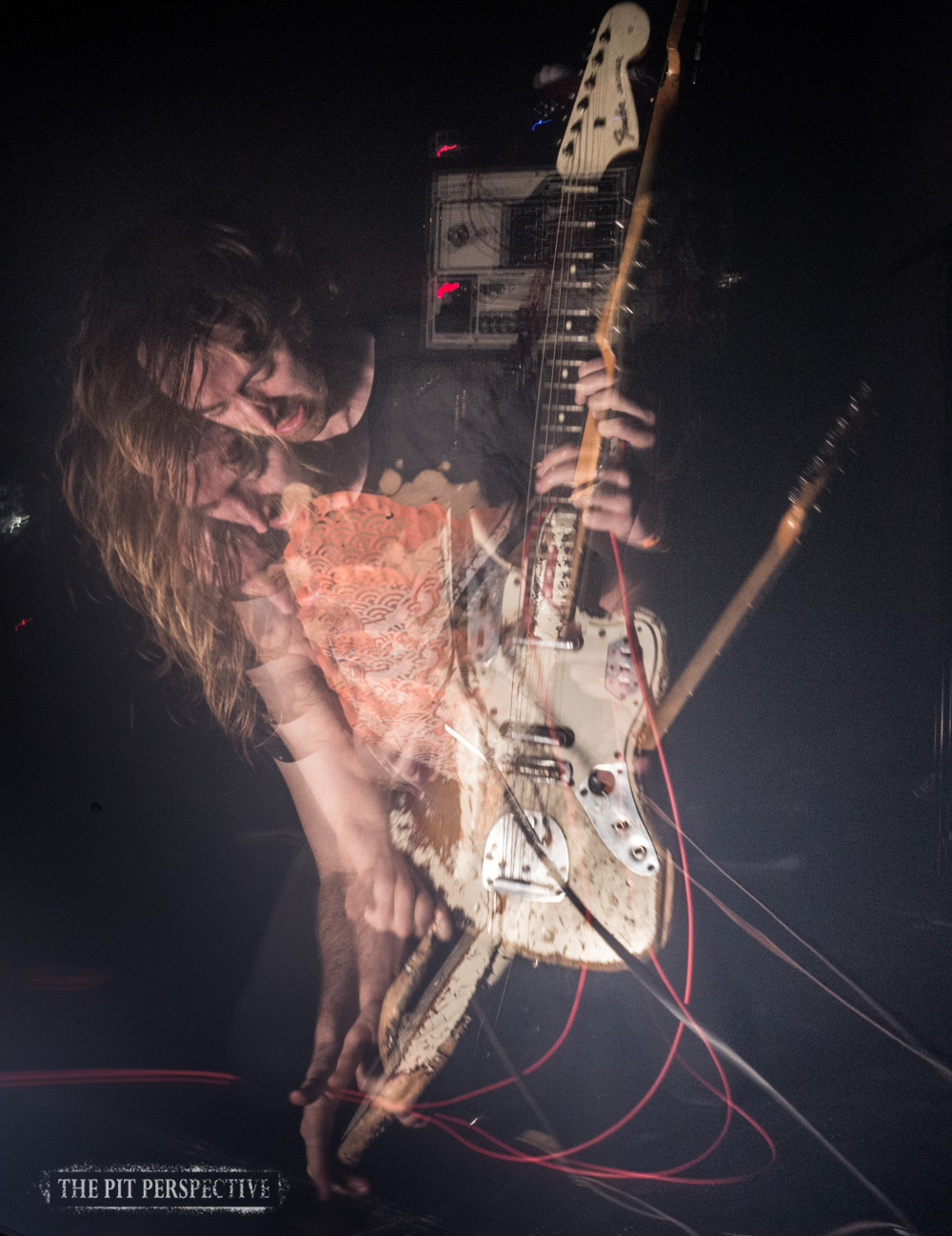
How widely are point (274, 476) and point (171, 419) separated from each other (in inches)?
7.4

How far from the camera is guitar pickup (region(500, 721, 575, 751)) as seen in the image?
3.43ft

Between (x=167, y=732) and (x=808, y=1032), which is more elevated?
(x=167, y=732)

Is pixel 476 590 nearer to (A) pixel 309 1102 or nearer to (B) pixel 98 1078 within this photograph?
(A) pixel 309 1102

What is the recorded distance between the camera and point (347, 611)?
1.12 m

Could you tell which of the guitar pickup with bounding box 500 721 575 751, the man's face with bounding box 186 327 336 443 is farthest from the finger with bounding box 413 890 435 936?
the man's face with bounding box 186 327 336 443

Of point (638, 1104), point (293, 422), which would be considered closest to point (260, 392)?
point (293, 422)

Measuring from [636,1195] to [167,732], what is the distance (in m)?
0.98

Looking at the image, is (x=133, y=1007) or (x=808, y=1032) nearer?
(x=808, y=1032)

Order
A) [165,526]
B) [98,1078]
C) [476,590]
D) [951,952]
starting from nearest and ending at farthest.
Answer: [951,952] < [476,590] < [165,526] < [98,1078]

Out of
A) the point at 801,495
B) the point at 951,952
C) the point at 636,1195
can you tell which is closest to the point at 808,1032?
the point at 951,952

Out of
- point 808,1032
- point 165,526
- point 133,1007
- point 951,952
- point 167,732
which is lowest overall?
point 133,1007

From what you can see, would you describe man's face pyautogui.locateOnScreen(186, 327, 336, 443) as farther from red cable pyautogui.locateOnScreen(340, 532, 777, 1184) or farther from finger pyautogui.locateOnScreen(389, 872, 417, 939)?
finger pyautogui.locateOnScreen(389, 872, 417, 939)

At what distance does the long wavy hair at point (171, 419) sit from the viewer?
1.11 meters

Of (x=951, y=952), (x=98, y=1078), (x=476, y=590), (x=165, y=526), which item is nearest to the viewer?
(x=951, y=952)
